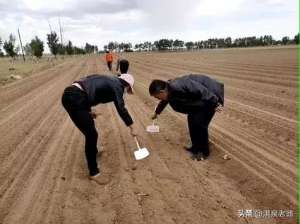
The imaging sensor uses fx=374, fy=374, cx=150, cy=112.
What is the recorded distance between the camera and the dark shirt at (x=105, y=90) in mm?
5461

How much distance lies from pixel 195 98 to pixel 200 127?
0.52 metres

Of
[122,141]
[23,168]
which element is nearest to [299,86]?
[122,141]

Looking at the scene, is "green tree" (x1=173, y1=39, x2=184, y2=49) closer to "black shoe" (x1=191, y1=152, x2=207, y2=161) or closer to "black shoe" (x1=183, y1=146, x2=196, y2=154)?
"black shoe" (x1=183, y1=146, x2=196, y2=154)

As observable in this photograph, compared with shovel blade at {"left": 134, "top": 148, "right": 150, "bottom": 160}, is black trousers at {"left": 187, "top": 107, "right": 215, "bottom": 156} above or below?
above

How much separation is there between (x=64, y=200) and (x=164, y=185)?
1.42m

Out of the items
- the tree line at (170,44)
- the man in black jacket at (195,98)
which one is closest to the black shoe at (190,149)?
the man in black jacket at (195,98)

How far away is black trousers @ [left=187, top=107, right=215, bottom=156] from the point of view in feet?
20.5

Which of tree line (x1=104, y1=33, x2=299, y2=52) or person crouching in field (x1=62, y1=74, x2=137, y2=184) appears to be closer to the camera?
person crouching in field (x1=62, y1=74, x2=137, y2=184)

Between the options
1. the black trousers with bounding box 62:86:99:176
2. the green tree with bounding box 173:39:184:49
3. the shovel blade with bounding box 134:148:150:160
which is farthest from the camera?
the green tree with bounding box 173:39:184:49

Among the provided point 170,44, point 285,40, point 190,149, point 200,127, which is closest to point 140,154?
point 190,149

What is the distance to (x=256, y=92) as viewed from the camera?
1292 centimetres

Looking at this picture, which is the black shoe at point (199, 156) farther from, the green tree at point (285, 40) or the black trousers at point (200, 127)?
the green tree at point (285, 40)

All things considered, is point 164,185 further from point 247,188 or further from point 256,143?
point 256,143

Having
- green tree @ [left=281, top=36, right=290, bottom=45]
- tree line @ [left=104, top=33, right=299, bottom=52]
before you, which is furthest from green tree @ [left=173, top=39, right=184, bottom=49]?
green tree @ [left=281, top=36, right=290, bottom=45]
